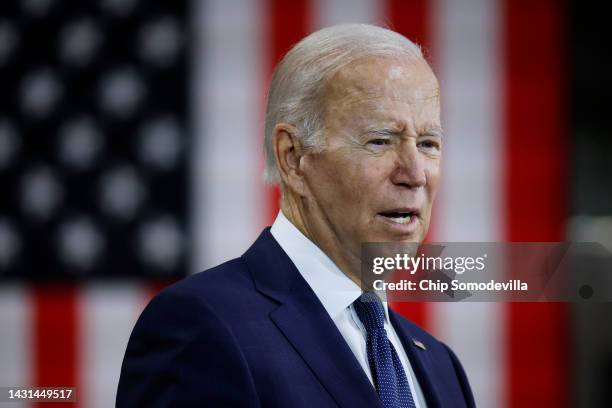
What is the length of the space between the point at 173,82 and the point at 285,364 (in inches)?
69.4

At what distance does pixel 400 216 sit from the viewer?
1160mm

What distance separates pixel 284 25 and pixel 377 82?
160 centimetres

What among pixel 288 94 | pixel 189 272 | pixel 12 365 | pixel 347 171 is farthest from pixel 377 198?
pixel 12 365

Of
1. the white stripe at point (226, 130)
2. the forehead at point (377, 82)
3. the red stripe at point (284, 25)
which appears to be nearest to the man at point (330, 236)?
the forehead at point (377, 82)

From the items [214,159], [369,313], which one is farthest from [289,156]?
[214,159]

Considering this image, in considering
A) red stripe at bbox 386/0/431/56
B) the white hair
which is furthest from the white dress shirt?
red stripe at bbox 386/0/431/56

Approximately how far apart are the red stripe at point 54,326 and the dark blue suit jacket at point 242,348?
160cm

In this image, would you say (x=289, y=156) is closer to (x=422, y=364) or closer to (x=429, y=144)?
(x=429, y=144)

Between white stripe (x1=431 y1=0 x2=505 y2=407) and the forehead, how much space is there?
4.90 ft

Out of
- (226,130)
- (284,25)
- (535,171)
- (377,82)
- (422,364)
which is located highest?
(284,25)

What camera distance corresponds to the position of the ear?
1203 millimetres

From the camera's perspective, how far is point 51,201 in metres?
2.68

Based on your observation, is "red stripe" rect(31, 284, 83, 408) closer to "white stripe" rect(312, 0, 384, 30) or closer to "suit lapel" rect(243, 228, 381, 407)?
"white stripe" rect(312, 0, 384, 30)

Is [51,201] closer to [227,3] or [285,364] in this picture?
[227,3]
